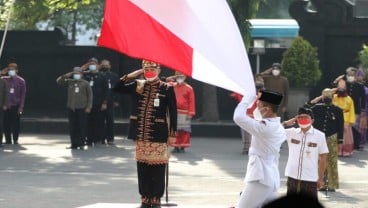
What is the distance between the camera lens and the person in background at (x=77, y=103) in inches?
789

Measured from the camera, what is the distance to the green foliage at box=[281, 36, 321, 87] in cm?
2422

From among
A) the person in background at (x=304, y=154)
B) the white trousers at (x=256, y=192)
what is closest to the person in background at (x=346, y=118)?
the person in background at (x=304, y=154)

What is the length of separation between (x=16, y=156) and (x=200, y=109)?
29.4ft

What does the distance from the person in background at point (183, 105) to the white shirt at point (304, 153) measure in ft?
24.7

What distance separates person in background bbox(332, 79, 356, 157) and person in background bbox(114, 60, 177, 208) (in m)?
9.03

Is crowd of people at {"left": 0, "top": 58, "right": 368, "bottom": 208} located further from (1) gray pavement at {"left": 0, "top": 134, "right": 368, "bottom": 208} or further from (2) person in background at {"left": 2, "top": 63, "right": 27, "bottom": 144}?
(1) gray pavement at {"left": 0, "top": 134, "right": 368, "bottom": 208}

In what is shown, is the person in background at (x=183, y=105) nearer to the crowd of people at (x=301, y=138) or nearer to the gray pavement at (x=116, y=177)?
the gray pavement at (x=116, y=177)

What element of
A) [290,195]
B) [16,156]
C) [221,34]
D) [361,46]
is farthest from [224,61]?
[361,46]

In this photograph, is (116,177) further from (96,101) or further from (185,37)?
(185,37)

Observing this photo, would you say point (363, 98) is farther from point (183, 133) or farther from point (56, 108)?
point (56, 108)

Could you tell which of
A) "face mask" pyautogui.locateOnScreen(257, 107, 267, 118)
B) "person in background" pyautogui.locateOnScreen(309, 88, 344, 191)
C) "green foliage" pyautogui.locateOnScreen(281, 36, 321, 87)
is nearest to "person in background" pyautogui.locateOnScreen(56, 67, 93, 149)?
"green foliage" pyautogui.locateOnScreen(281, 36, 321, 87)

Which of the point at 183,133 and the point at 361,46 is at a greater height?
the point at 361,46

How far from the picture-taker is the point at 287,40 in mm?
35219

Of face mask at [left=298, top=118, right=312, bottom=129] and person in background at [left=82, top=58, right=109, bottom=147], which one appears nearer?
face mask at [left=298, top=118, right=312, bottom=129]
